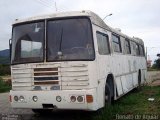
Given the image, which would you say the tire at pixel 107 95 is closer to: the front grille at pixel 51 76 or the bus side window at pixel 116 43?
the front grille at pixel 51 76

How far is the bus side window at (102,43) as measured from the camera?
10523 millimetres

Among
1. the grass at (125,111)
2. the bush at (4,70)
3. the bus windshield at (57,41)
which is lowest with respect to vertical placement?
the grass at (125,111)

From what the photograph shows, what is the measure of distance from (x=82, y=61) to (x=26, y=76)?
170 cm

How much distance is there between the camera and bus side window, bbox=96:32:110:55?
10.5 meters

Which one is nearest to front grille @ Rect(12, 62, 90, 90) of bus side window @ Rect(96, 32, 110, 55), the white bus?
the white bus

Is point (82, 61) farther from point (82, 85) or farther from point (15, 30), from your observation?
point (15, 30)

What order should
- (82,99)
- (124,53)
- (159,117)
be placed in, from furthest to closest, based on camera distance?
1. (124,53)
2. (159,117)
3. (82,99)

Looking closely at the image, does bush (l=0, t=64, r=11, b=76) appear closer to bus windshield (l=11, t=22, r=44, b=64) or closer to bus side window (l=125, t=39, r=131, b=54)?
bus side window (l=125, t=39, r=131, b=54)

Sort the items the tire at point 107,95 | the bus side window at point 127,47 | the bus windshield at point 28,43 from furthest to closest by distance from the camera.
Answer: the bus side window at point 127,47 → the tire at point 107,95 → the bus windshield at point 28,43

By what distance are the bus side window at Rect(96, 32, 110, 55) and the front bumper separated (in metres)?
1.62

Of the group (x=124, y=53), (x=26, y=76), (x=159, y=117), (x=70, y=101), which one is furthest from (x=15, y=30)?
(x=124, y=53)

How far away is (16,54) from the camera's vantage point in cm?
1039

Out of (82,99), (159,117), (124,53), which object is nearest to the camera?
(82,99)

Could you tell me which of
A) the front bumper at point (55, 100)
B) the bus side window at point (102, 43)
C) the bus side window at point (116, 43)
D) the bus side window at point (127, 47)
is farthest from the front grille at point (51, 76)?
the bus side window at point (127, 47)
